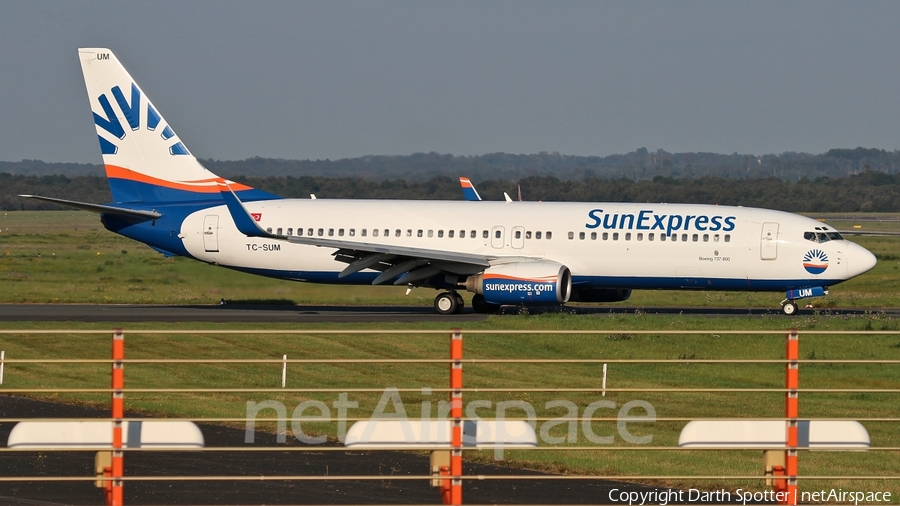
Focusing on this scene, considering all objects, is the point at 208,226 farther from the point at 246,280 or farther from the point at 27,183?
the point at 27,183

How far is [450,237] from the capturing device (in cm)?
3384

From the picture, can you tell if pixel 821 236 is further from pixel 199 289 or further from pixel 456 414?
pixel 456 414

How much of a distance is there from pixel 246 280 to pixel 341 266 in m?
2.77

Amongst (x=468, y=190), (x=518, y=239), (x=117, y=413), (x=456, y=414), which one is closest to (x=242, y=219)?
(x=518, y=239)

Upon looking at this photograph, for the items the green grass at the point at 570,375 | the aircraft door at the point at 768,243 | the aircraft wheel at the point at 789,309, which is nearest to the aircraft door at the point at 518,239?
the green grass at the point at 570,375

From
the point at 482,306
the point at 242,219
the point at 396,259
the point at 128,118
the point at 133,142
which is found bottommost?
the point at 482,306

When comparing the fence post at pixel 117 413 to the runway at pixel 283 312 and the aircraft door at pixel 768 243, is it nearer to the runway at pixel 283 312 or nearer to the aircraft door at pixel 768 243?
A: the runway at pixel 283 312

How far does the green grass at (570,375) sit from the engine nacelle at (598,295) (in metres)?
3.37

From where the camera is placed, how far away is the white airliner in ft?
105

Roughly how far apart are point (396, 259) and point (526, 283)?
383cm

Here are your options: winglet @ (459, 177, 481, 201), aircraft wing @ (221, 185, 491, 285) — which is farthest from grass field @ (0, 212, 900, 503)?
winglet @ (459, 177, 481, 201)

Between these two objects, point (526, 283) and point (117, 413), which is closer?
point (117, 413)

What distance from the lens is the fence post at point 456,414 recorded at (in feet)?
27.6

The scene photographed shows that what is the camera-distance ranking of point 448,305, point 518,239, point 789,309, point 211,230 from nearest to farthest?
point 789,309, point 518,239, point 448,305, point 211,230
